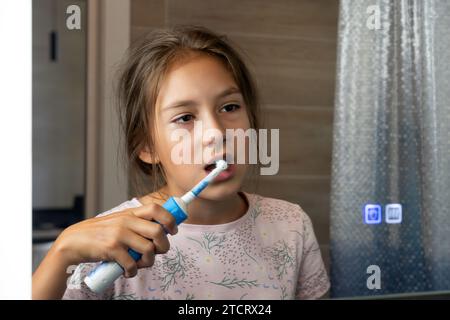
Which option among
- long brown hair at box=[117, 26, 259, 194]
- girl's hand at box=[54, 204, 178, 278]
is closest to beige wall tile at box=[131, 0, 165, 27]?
long brown hair at box=[117, 26, 259, 194]

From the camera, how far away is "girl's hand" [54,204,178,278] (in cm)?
53

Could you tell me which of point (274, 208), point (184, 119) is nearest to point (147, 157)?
point (184, 119)

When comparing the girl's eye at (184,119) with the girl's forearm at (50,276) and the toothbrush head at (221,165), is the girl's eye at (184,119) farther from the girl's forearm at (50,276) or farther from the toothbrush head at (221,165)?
the girl's forearm at (50,276)

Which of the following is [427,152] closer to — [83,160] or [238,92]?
[238,92]

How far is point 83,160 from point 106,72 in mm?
104

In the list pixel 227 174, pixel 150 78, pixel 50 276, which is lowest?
pixel 50 276

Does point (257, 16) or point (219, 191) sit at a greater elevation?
point (257, 16)

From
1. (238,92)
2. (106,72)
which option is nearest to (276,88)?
(238,92)

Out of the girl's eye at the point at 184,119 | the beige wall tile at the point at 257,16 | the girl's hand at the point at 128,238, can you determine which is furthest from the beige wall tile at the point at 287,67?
the girl's hand at the point at 128,238

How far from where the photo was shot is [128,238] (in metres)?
0.53

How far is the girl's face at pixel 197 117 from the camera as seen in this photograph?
1.90 ft

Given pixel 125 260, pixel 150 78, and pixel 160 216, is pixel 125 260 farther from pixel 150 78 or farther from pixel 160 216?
pixel 150 78

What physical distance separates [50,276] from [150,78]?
24 centimetres
